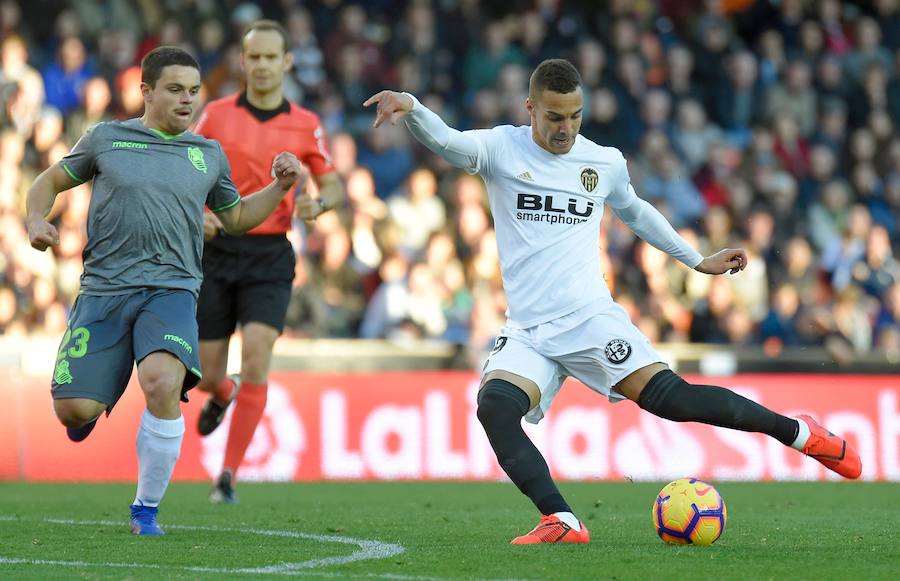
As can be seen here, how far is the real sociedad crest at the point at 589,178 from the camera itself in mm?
7680

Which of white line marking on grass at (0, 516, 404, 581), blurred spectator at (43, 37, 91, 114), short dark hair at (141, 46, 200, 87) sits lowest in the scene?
white line marking on grass at (0, 516, 404, 581)

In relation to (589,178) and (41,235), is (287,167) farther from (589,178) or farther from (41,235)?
(589,178)

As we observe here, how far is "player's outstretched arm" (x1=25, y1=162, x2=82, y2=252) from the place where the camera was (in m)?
7.21

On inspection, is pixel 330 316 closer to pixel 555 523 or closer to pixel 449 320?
pixel 449 320

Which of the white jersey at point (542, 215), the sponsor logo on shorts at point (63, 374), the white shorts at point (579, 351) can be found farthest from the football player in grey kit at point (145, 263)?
the white shorts at point (579, 351)

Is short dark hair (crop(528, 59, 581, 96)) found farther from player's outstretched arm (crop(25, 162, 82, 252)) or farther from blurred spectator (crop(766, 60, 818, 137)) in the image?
blurred spectator (crop(766, 60, 818, 137))

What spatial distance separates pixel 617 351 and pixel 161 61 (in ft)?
8.64

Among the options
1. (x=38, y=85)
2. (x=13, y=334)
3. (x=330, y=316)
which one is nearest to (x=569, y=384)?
(x=330, y=316)

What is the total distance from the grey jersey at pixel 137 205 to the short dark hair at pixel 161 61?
0.25 meters

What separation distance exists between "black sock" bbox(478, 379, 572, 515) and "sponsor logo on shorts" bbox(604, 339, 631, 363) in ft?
1.63

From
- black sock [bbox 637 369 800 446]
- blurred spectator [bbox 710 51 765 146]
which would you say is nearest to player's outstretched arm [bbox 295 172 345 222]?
black sock [bbox 637 369 800 446]

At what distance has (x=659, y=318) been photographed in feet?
51.5

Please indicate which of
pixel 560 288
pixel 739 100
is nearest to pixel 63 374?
pixel 560 288

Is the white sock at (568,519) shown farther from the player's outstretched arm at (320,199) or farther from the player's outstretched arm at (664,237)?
the player's outstretched arm at (320,199)
